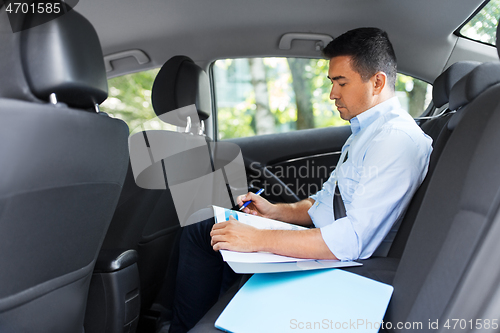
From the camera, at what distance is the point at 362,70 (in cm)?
133

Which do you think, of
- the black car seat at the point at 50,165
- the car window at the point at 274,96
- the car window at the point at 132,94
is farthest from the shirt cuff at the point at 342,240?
the car window at the point at 132,94

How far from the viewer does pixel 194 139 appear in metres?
1.77

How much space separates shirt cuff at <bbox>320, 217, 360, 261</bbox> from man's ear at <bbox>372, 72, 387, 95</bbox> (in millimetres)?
524

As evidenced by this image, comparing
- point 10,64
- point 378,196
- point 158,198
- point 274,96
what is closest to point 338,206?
point 378,196

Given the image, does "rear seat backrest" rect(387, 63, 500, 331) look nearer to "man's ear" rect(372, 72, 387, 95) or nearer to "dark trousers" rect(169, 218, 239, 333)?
"man's ear" rect(372, 72, 387, 95)

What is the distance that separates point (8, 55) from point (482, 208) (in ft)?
2.85

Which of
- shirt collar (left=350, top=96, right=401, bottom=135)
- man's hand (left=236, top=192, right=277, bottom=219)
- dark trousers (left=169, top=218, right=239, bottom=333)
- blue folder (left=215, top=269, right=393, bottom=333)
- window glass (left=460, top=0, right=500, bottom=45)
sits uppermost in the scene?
window glass (left=460, top=0, right=500, bottom=45)

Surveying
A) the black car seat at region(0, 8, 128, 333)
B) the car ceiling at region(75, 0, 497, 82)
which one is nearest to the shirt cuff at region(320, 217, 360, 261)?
the black car seat at region(0, 8, 128, 333)

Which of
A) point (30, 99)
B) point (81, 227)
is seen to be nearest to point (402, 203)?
point (81, 227)

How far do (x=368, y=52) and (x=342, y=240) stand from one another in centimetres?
67

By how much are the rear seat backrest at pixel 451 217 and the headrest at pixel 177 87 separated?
3.91ft

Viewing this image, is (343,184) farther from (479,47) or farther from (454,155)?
(479,47)

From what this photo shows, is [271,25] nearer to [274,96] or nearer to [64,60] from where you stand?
[274,96]

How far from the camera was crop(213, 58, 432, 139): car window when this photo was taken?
2.34 m
